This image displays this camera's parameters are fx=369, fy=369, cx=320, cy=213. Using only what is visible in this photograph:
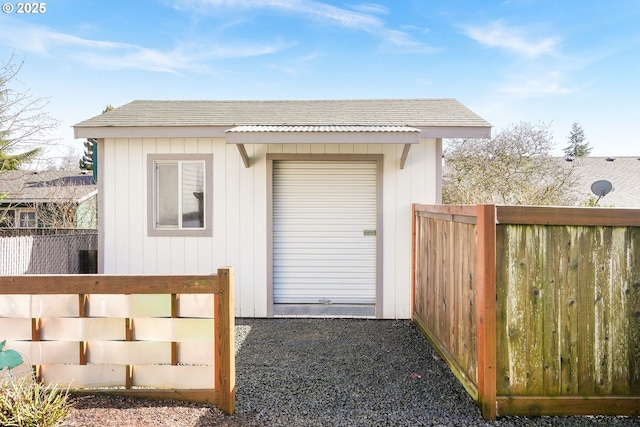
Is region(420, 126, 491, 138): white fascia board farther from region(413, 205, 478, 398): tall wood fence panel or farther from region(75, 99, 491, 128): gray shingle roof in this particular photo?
region(413, 205, 478, 398): tall wood fence panel

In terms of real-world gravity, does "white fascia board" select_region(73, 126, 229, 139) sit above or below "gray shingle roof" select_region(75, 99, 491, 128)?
below

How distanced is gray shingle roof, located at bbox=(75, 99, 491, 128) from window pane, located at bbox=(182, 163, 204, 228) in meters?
0.71

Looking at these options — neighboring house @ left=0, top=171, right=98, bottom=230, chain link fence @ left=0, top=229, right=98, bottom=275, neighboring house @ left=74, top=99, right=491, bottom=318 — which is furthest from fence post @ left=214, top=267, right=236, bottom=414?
neighboring house @ left=0, top=171, right=98, bottom=230

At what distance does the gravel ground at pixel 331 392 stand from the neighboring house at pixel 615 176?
604 inches

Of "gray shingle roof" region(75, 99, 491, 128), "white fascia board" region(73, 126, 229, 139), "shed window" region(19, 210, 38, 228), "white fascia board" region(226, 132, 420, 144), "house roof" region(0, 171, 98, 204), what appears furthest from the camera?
"shed window" region(19, 210, 38, 228)

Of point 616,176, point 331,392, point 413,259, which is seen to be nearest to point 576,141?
point 616,176

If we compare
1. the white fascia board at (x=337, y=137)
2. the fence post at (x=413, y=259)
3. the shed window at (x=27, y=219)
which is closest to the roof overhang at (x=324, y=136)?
the white fascia board at (x=337, y=137)

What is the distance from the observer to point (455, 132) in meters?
5.23

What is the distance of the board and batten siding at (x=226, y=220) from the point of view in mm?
5512

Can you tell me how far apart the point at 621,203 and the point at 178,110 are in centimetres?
1829

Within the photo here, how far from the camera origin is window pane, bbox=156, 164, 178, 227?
559cm

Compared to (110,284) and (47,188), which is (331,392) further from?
(47,188)

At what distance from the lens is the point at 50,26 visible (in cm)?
1089

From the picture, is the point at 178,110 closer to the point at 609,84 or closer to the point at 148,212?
the point at 148,212
